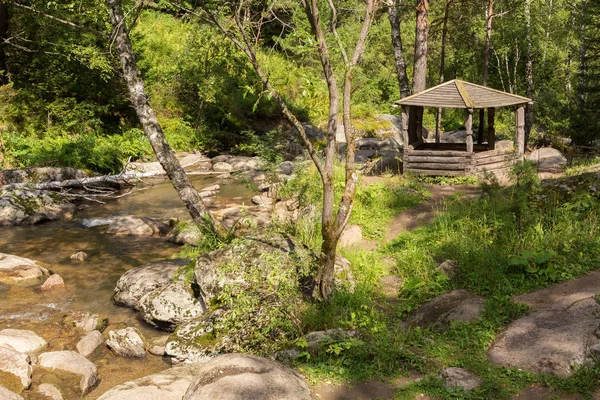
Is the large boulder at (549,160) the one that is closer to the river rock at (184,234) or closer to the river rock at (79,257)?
the river rock at (184,234)

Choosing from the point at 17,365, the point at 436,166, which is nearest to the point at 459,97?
the point at 436,166

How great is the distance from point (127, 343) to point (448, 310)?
498cm

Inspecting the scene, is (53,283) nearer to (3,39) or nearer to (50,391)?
(50,391)

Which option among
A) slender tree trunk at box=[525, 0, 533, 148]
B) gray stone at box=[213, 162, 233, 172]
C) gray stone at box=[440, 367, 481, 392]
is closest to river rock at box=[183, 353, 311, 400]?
gray stone at box=[440, 367, 481, 392]

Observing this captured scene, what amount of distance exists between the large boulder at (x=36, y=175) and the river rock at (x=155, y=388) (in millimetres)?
12492

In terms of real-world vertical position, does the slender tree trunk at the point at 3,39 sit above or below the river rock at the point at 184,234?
above

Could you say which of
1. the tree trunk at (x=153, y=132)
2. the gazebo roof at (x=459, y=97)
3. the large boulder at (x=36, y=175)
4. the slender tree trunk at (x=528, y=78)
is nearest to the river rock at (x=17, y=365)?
the tree trunk at (x=153, y=132)

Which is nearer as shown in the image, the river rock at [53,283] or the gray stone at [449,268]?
the gray stone at [449,268]

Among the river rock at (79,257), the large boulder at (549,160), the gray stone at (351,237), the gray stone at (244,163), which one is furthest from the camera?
the gray stone at (244,163)

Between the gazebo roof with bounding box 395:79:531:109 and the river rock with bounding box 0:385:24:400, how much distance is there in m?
12.5

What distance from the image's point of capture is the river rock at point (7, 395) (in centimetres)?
632

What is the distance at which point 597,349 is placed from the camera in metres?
5.78

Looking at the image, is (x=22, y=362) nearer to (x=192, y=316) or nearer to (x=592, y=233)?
(x=192, y=316)

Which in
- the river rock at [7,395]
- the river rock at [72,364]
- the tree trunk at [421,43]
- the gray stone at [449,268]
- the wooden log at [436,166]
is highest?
the tree trunk at [421,43]
